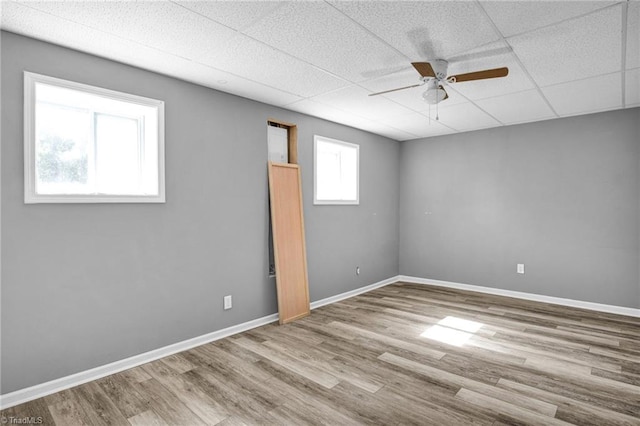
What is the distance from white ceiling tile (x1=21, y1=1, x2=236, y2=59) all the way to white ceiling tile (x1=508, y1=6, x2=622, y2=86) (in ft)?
6.87

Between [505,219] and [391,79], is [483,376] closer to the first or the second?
[391,79]

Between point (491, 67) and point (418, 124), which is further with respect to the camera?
point (418, 124)

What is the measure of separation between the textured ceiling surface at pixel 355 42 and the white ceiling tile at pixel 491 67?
1cm

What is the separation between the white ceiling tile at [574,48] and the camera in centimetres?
223

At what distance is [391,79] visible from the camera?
317 centimetres

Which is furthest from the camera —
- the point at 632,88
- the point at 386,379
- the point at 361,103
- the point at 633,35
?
the point at 361,103

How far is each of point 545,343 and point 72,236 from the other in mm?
4102

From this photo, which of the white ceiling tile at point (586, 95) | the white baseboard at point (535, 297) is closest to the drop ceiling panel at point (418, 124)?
the white ceiling tile at point (586, 95)

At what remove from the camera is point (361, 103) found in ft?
12.8

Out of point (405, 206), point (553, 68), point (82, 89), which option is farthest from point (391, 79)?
point (405, 206)

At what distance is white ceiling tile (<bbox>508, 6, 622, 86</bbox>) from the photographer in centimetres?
223

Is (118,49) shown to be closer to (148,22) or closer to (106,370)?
(148,22)

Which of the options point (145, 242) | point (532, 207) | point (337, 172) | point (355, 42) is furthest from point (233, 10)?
point (532, 207)

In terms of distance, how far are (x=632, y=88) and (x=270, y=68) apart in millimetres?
3472
